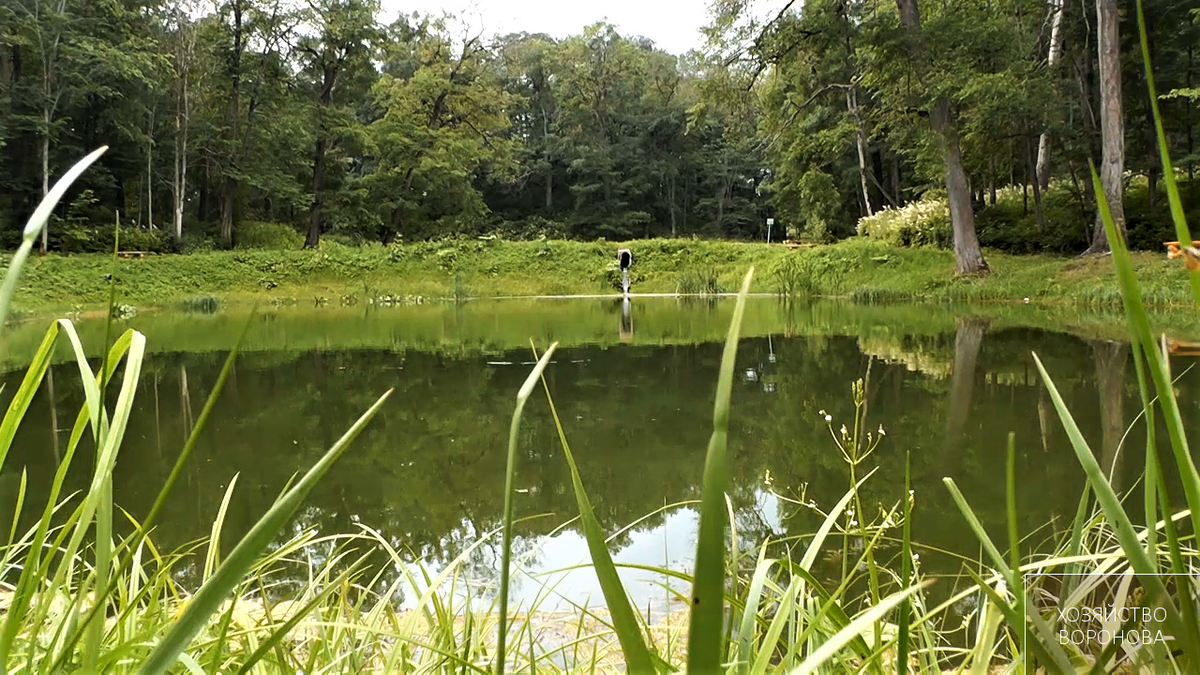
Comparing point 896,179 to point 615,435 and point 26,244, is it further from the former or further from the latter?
point 26,244

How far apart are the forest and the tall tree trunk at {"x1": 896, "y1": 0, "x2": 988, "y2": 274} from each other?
33 millimetres

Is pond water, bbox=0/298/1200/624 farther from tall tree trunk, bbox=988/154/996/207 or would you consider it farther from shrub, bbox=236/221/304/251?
shrub, bbox=236/221/304/251

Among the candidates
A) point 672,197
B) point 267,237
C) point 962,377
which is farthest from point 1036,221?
point 672,197

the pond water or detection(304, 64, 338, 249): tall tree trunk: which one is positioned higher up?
detection(304, 64, 338, 249): tall tree trunk

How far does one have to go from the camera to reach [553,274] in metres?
16.5

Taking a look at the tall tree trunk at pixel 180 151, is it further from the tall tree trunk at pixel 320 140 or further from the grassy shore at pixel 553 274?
the tall tree trunk at pixel 320 140

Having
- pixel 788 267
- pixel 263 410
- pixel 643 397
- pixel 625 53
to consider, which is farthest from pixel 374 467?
pixel 625 53

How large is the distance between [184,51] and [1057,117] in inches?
622

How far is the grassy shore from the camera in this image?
9.59 m

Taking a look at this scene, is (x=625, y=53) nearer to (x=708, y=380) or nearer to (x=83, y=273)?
(x=83, y=273)

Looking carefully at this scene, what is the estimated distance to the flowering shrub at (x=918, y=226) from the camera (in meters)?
12.4

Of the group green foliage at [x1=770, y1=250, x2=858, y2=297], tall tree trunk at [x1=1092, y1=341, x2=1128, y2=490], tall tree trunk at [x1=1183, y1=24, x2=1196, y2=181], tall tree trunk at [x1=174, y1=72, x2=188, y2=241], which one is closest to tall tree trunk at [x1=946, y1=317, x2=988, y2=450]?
tall tree trunk at [x1=1092, y1=341, x2=1128, y2=490]

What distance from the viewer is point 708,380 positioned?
4.57m

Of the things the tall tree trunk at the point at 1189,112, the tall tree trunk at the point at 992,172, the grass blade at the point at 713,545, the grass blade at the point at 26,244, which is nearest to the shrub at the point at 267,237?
the tall tree trunk at the point at 992,172
